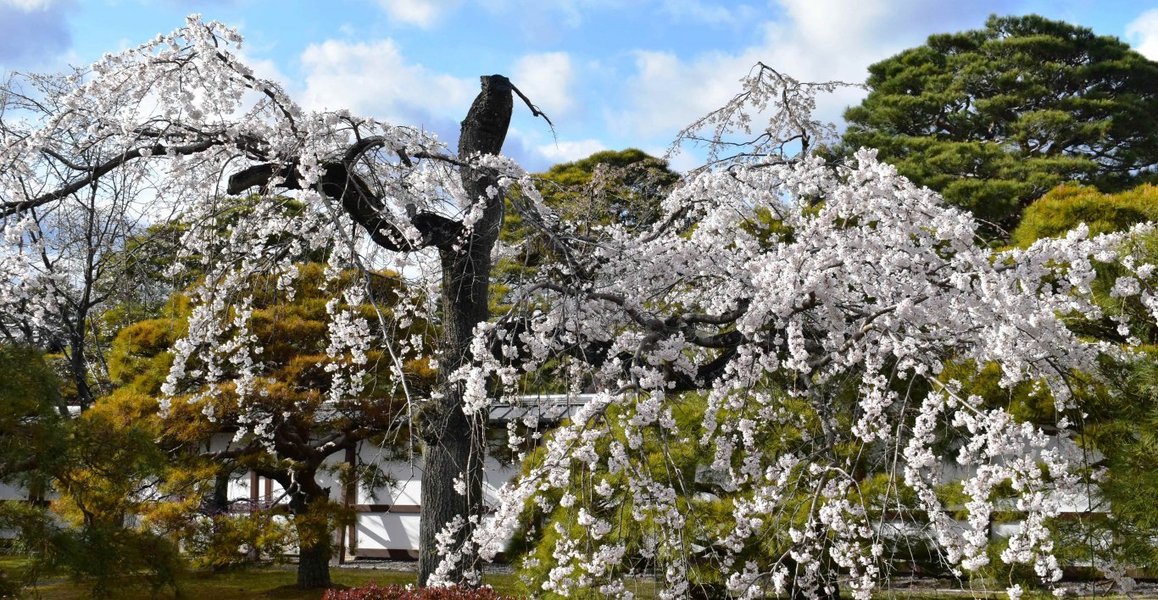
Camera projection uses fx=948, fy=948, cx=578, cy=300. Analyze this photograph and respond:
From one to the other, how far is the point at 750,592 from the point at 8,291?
436cm

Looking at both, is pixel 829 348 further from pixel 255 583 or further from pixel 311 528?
pixel 255 583

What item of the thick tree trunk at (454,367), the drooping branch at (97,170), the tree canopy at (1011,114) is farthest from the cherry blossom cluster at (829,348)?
the tree canopy at (1011,114)

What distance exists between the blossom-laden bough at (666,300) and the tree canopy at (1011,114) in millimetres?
10327

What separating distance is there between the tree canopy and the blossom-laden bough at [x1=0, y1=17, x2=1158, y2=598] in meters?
10.3

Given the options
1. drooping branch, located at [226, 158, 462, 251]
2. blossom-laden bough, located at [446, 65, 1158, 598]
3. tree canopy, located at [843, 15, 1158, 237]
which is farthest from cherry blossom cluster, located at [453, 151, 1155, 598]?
tree canopy, located at [843, 15, 1158, 237]

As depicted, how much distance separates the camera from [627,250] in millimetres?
4746

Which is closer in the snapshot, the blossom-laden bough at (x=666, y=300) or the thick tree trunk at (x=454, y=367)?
the blossom-laden bough at (x=666, y=300)

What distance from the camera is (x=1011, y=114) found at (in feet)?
52.1

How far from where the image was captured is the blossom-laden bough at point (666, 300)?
339cm

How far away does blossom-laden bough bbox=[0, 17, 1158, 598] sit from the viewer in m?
3.39

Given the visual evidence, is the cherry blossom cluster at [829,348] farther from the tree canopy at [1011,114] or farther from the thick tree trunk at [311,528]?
the tree canopy at [1011,114]

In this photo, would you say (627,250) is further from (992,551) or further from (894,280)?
(992,551)

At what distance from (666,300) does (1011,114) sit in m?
13.2

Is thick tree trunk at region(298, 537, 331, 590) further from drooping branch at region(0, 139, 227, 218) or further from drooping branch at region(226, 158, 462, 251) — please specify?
drooping branch at region(0, 139, 227, 218)
